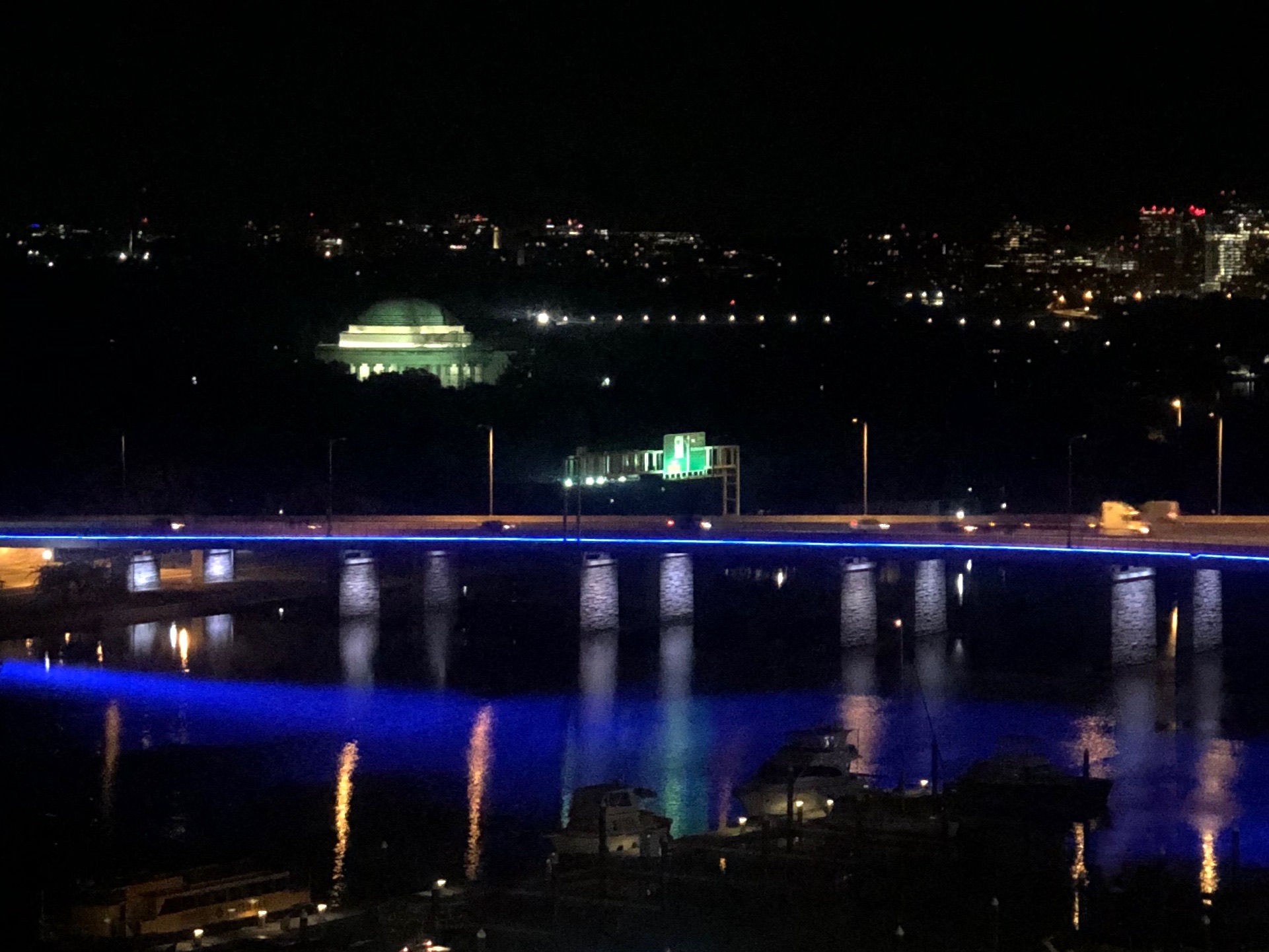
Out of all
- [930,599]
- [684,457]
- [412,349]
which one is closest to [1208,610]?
[930,599]

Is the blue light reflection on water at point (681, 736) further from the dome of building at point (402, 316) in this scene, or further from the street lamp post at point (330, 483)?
the dome of building at point (402, 316)

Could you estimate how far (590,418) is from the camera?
4444 cm

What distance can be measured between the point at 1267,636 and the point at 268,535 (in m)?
11.7

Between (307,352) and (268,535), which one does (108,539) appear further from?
(307,352)

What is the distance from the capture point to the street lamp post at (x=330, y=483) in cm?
3317

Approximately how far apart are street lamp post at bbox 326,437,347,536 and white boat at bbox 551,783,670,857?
1259cm

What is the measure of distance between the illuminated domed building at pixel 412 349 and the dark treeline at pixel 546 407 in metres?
0.85

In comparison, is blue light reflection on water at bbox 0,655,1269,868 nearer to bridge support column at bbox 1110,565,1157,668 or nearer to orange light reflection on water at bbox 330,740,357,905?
orange light reflection on water at bbox 330,740,357,905

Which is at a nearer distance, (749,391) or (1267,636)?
(1267,636)

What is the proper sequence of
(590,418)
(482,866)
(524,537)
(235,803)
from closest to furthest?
(482,866), (235,803), (524,537), (590,418)

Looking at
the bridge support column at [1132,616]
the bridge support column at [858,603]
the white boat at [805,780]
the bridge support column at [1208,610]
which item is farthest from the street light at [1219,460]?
the white boat at [805,780]

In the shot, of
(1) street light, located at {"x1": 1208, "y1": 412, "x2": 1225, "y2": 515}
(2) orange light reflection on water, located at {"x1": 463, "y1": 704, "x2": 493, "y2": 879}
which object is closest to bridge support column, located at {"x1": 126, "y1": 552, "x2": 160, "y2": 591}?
(2) orange light reflection on water, located at {"x1": 463, "y1": 704, "x2": 493, "y2": 879}

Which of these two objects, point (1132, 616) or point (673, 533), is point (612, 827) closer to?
point (1132, 616)

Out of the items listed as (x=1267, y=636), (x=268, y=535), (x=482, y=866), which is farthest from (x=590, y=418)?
(x=482, y=866)
